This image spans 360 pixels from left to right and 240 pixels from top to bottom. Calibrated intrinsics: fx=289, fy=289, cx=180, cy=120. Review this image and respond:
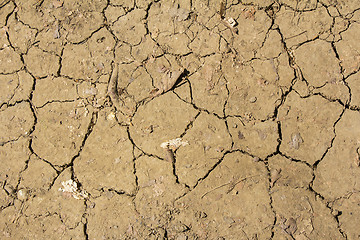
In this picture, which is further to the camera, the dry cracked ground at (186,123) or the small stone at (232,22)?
the small stone at (232,22)

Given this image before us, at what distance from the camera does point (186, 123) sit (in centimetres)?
256

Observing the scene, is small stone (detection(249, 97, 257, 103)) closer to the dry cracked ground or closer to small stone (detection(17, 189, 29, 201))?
the dry cracked ground

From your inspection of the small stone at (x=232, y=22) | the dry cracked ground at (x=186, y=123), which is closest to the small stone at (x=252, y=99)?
the dry cracked ground at (x=186, y=123)

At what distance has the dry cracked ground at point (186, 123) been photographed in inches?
94.0

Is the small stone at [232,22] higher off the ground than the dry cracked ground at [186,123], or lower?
higher

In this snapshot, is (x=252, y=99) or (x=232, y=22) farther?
(x=232, y=22)

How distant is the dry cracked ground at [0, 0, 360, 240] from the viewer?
2.39 m

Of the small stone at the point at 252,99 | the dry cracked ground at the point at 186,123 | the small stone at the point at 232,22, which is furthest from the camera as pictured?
the small stone at the point at 232,22

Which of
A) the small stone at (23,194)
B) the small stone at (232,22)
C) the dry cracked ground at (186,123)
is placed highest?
the small stone at (232,22)

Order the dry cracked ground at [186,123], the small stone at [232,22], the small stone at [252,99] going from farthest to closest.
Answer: the small stone at [232,22]
the small stone at [252,99]
the dry cracked ground at [186,123]

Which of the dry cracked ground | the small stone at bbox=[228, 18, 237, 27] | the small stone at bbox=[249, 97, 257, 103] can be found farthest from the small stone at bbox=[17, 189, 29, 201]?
the small stone at bbox=[228, 18, 237, 27]

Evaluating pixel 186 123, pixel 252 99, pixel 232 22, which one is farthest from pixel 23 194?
pixel 232 22

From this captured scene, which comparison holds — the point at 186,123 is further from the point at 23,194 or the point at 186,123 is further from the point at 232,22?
the point at 23,194

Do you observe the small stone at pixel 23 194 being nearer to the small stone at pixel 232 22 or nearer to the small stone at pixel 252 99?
the small stone at pixel 252 99
